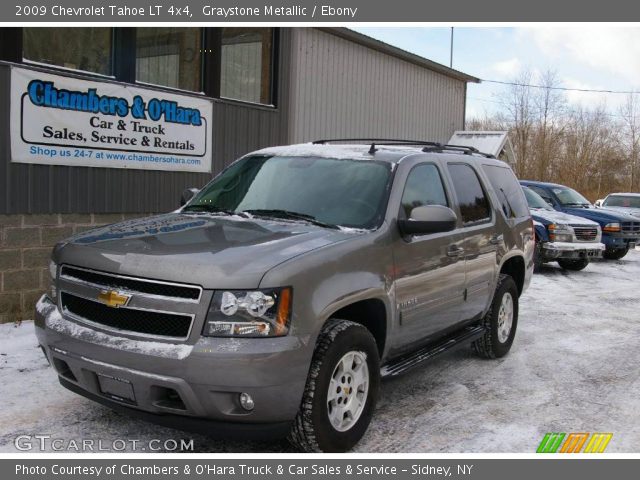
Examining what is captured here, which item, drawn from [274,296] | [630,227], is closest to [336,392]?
[274,296]

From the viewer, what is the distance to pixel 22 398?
470 cm

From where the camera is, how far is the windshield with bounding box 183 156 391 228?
4.40 m

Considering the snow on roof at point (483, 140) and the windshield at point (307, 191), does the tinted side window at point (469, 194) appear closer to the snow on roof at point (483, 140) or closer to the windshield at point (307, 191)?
the windshield at point (307, 191)

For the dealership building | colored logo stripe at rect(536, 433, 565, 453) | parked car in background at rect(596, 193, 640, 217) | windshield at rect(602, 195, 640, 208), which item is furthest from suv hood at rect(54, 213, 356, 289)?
windshield at rect(602, 195, 640, 208)

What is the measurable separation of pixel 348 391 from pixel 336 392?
132mm

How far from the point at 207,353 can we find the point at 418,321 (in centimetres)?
187

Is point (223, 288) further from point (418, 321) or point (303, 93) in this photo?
point (303, 93)

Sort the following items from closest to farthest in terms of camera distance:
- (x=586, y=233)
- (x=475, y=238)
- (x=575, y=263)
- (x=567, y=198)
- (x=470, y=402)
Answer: (x=470, y=402) < (x=475, y=238) < (x=586, y=233) < (x=575, y=263) < (x=567, y=198)

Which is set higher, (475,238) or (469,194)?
(469,194)

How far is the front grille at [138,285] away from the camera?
336 cm

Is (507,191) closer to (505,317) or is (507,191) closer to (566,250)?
(505,317)

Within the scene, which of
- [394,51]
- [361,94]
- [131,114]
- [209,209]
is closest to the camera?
[209,209]

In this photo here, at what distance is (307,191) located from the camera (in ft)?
15.3

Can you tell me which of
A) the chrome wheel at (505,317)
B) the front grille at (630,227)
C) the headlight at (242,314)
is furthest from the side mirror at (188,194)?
the front grille at (630,227)
